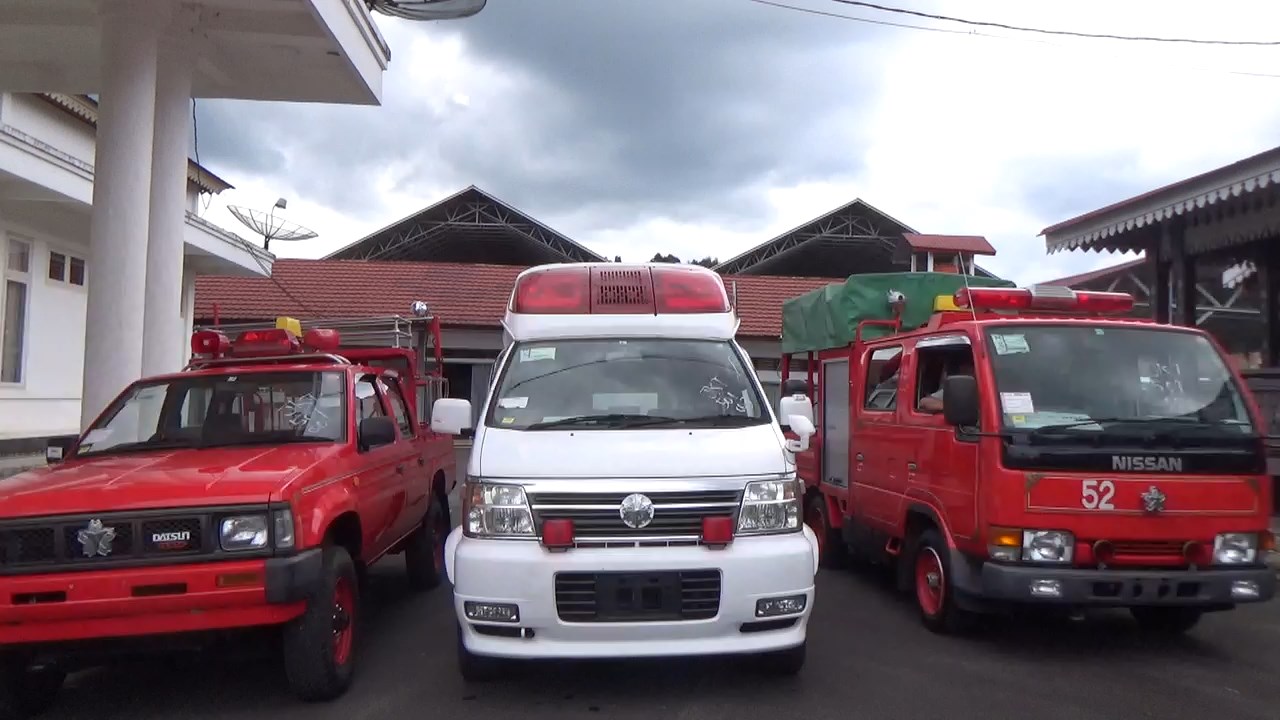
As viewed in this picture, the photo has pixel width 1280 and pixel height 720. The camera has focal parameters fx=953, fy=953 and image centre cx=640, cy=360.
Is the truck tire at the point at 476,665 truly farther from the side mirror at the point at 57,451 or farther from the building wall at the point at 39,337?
the building wall at the point at 39,337

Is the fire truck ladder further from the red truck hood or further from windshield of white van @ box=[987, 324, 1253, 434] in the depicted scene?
windshield of white van @ box=[987, 324, 1253, 434]

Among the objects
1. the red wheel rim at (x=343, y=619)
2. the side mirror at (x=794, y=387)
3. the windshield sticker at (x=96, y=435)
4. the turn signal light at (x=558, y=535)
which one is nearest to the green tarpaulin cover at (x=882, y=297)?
the side mirror at (x=794, y=387)

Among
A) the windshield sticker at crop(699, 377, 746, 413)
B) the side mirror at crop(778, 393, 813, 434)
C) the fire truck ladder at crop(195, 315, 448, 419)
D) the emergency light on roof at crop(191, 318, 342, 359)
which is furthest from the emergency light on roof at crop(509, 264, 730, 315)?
the fire truck ladder at crop(195, 315, 448, 419)

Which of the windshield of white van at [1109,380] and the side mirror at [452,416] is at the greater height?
the windshield of white van at [1109,380]

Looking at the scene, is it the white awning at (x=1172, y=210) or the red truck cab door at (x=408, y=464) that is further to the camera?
the white awning at (x=1172, y=210)

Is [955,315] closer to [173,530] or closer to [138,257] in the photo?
[173,530]

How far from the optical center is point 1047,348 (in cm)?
609

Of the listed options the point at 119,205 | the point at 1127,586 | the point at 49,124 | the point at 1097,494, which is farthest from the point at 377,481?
the point at 49,124

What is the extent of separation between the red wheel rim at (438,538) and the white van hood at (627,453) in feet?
10.3

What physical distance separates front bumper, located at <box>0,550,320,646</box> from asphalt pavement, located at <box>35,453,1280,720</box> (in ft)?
1.79

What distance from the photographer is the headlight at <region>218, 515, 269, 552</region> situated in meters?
4.62

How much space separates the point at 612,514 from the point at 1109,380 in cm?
338

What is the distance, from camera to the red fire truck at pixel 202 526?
449 centimetres

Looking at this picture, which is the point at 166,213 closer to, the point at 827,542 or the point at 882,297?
the point at 882,297
